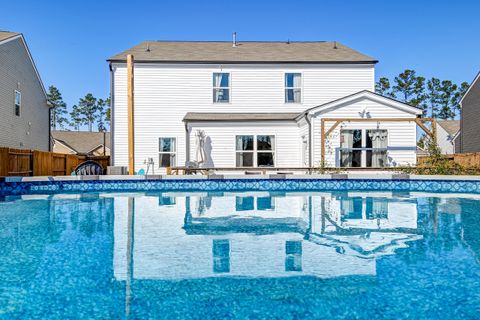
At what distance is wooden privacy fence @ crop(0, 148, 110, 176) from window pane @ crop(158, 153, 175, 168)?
199 inches

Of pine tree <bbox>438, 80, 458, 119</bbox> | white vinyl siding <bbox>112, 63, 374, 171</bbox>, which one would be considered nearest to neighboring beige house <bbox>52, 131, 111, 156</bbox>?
white vinyl siding <bbox>112, 63, 374, 171</bbox>

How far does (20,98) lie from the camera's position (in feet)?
71.9

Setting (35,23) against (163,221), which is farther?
(35,23)

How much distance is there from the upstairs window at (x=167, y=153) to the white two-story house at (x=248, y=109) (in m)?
0.05

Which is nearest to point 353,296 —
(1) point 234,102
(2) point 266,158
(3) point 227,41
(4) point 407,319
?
(4) point 407,319

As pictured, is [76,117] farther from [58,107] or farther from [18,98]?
[18,98]

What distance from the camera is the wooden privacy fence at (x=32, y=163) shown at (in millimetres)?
15180

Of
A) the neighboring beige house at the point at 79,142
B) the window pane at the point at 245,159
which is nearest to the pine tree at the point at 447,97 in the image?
the neighboring beige house at the point at 79,142

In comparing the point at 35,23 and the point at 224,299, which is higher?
the point at 35,23

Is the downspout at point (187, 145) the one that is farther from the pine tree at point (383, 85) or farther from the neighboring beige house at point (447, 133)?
the pine tree at point (383, 85)

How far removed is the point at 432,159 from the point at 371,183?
11.5 feet

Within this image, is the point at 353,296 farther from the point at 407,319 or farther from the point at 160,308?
the point at 160,308

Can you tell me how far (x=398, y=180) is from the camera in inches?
538

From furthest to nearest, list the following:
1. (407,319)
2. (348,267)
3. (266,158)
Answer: (266,158) < (348,267) < (407,319)
